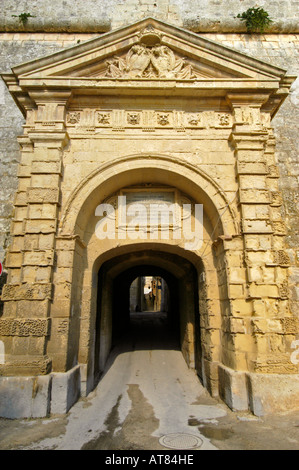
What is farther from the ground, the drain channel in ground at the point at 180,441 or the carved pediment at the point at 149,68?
the carved pediment at the point at 149,68

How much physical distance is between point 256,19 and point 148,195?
7.19m

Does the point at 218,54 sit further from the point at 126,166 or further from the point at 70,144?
the point at 70,144

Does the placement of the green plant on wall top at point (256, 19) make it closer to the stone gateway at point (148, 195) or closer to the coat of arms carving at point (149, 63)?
the stone gateway at point (148, 195)

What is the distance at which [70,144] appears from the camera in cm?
581

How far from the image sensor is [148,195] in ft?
21.0

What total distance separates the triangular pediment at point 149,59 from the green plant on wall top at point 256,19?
446 centimetres

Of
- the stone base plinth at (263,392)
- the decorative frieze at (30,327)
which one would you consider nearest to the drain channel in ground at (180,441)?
the stone base plinth at (263,392)

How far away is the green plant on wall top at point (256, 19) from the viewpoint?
8977mm

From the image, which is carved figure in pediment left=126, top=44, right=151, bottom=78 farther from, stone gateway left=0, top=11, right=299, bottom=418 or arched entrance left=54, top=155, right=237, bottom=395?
arched entrance left=54, top=155, right=237, bottom=395

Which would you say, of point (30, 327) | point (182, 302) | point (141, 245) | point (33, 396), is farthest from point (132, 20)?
point (33, 396)

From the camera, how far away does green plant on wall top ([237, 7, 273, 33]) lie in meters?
8.98

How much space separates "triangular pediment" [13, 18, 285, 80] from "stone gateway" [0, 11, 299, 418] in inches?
1.0

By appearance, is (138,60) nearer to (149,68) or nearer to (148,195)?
(149,68)

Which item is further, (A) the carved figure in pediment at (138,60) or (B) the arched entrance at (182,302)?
(B) the arched entrance at (182,302)
